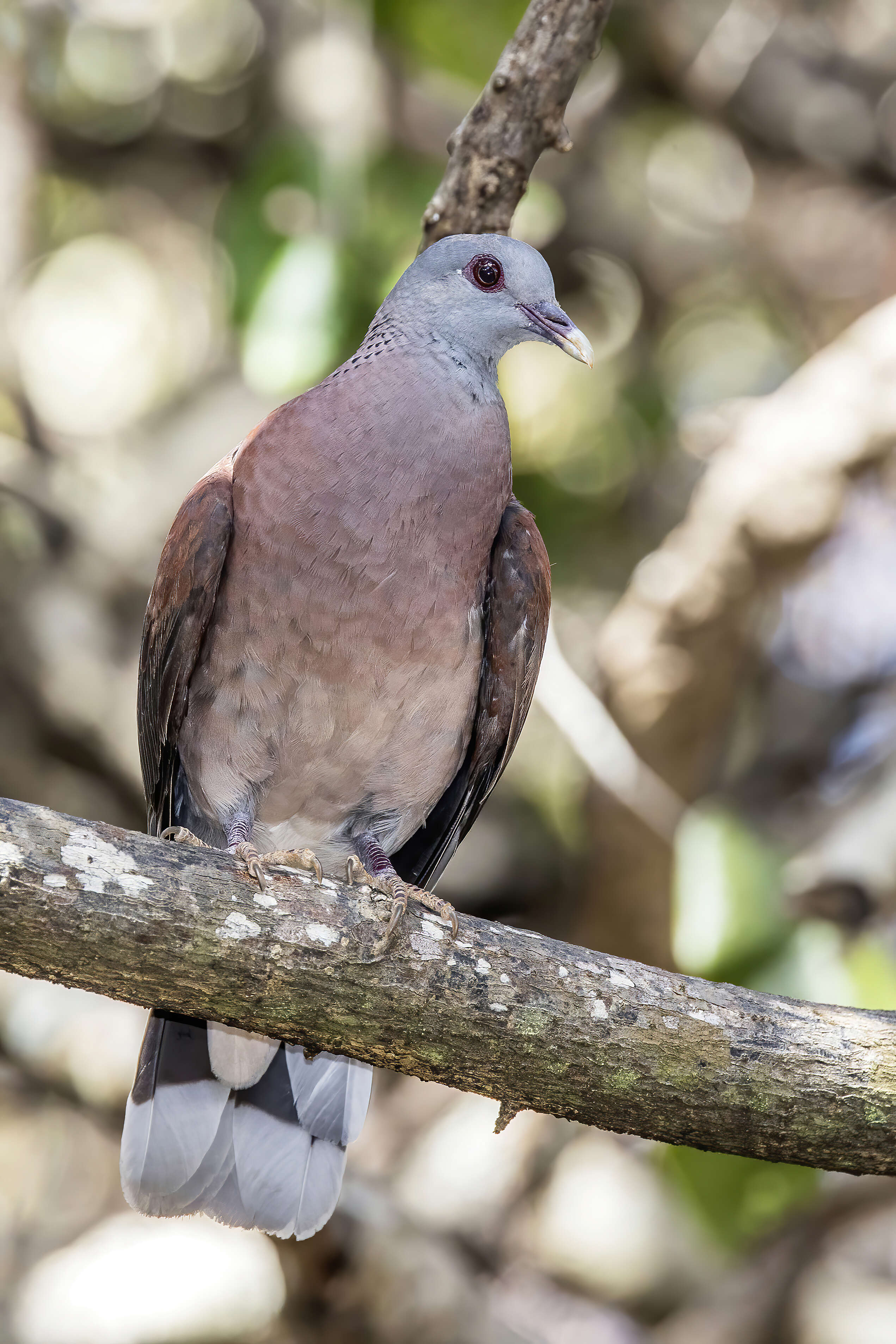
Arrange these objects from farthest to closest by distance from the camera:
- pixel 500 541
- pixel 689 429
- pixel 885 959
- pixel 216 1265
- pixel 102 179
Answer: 1. pixel 102 179
2. pixel 689 429
3. pixel 216 1265
4. pixel 885 959
5. pixel 500 541

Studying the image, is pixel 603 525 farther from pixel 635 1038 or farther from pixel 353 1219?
pixel 635 1038

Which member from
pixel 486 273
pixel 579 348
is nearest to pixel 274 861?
pixel 579 348

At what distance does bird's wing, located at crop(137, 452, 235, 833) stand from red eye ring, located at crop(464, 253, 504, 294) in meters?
0.71

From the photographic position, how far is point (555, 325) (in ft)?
9.99

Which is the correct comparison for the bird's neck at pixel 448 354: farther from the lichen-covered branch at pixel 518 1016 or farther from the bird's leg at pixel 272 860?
the lichen-covered branch at pixel 518 1016

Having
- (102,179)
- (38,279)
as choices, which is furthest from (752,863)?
(102,179)

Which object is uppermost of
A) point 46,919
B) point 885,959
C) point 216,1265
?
point 885,959

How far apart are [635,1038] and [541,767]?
2959 millimetres

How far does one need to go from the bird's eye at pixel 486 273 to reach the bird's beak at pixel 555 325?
7 cm

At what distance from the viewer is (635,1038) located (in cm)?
225

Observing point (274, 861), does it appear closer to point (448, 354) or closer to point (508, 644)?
point (508, 644)

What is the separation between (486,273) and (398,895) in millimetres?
1506

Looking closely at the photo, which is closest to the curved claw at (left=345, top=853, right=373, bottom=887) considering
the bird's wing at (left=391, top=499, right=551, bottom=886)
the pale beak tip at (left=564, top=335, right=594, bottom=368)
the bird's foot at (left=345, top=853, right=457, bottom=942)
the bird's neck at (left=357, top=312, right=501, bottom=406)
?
the bird's foot at (left=345, top=853, right=457, bottom=942)

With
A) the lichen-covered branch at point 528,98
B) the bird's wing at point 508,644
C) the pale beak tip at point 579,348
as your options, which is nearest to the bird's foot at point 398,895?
the bird's wing at point 508,644
